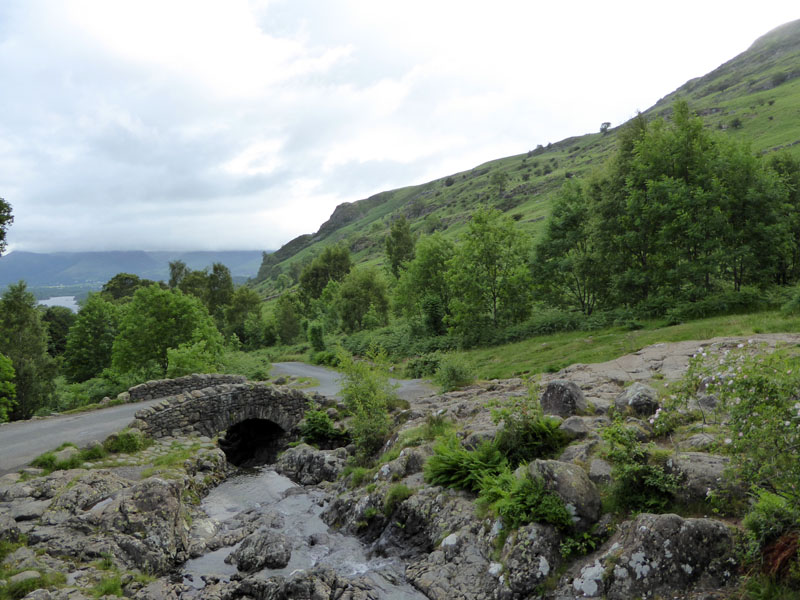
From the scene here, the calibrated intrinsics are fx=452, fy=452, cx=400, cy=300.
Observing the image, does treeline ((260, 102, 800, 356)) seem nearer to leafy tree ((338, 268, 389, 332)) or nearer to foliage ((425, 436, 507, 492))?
foliage ((425, 436, 507, 492))

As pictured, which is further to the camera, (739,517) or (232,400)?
(232,400)

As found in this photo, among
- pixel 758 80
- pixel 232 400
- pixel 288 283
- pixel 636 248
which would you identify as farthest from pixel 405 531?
pixel 758 80

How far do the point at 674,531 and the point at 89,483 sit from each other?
16.1 metres

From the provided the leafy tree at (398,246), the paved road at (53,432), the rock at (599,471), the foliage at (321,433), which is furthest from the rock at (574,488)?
the leafy tree at (398,246)

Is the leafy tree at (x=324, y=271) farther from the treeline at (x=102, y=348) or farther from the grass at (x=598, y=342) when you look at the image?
the grass at (x=598, y=342)

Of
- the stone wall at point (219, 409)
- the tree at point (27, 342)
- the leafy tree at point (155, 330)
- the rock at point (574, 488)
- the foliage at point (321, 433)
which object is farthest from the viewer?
the tree at point (27, 342)

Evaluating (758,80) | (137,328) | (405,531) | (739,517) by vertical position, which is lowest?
(405,531)

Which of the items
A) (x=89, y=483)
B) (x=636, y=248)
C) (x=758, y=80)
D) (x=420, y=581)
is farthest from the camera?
(x=758, y=80)

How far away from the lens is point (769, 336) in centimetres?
1822

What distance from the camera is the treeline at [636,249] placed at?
92.1ft

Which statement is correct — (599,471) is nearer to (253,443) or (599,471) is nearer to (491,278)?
(253,443)

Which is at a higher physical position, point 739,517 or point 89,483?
point 89,483

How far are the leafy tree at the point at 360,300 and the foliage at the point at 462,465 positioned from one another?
57.3 metres

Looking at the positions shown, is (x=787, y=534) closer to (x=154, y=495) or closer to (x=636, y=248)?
(x=154, y=495)
